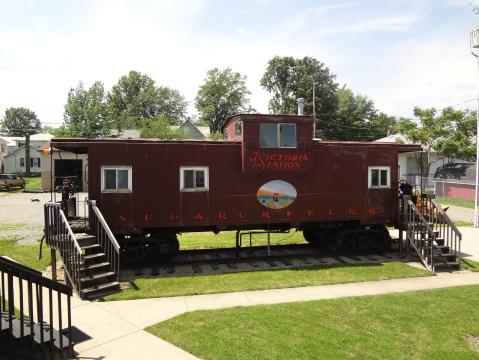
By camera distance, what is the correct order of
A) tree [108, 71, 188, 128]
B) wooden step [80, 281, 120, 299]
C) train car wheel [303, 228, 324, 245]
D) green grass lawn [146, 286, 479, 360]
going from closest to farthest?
green grass lawn [146, 286, 479, 360] < wooden step [80, 281, 120, 299] < train car wheel [303, 228, 324, 245] < tree [108, 71, 188, 128]

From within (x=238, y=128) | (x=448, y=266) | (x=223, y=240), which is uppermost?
(x=238, y=128)

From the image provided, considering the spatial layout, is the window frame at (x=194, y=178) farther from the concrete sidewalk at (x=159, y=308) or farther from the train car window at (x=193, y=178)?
the concrete sidewalk at (x=159, y=308)

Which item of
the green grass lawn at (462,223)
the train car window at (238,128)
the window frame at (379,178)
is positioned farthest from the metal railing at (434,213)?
the green grass lawn at (462,223)

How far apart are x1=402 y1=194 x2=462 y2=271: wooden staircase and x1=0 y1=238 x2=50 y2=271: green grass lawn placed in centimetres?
1207

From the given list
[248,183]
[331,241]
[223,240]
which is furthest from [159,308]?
[223,240]

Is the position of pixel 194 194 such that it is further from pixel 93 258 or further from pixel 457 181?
pixel 457 181

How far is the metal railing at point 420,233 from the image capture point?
1255 cm

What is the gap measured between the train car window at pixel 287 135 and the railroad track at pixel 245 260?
12.8ft

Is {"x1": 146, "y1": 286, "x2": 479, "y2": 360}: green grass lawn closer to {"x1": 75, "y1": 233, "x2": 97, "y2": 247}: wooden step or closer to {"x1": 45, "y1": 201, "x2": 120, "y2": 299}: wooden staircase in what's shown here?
{"x1": 45, "y1": 201, "x2": 120, "y2": 299}: wooden staircase

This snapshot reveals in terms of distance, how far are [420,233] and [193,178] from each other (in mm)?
7838

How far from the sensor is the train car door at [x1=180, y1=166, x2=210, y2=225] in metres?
12.5

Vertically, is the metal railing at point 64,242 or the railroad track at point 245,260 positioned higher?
the metal railing at point 64,242

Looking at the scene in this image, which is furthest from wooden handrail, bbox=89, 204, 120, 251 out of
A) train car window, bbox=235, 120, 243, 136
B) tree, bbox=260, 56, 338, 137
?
tree, bbox=260, 56, 338, 137

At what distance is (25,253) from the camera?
13.8 meters
